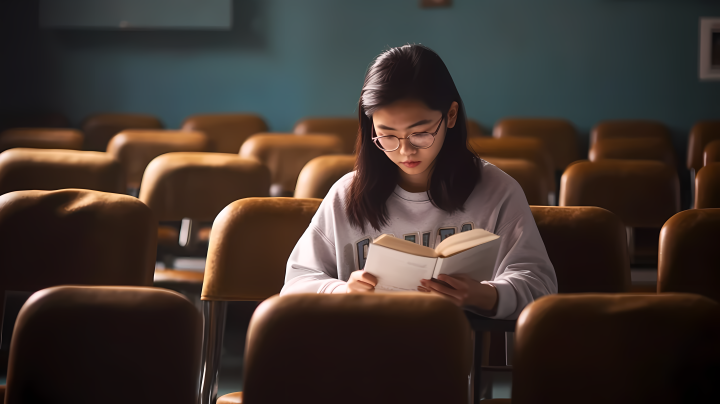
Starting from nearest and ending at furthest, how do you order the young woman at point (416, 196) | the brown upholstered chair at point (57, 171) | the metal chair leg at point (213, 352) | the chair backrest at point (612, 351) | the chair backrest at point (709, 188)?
the chair backrest at point (612, 351) → the young woman at point (416, 196) → the metal chair leg at point (213, 352) → the chair backrest at point (709, 188) → the brown upholstered chair at point (57, 171)

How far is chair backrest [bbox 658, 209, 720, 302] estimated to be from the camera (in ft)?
5.13

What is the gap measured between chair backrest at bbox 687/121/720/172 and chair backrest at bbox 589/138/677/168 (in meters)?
0.73

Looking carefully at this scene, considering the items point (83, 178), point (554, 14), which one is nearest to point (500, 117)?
point (554, 14)

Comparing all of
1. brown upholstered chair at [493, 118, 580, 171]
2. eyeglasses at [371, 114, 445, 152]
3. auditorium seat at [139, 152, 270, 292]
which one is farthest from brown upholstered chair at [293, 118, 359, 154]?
eyeglasses at [371, 114, 445, 152]

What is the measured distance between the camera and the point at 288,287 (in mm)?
1572

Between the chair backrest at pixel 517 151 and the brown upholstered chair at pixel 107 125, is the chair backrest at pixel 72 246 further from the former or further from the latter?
the brown upholstered chair at pixel 107 125

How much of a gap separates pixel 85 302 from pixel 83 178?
174 cm

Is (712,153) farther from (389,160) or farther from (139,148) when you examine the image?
(139,148)

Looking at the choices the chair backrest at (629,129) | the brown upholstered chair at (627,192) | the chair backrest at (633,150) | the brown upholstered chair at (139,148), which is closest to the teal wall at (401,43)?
the chair backrest at (629,129)

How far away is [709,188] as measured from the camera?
7.73ft

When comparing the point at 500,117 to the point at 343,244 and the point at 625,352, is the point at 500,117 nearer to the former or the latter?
the point at 343,244

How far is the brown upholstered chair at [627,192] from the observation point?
8.63 ft

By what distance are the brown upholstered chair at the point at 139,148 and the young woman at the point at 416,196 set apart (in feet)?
6.98

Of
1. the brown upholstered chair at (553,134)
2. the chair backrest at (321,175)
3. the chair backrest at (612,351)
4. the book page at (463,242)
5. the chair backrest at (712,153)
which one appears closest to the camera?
the chair backrest at (612,351)
